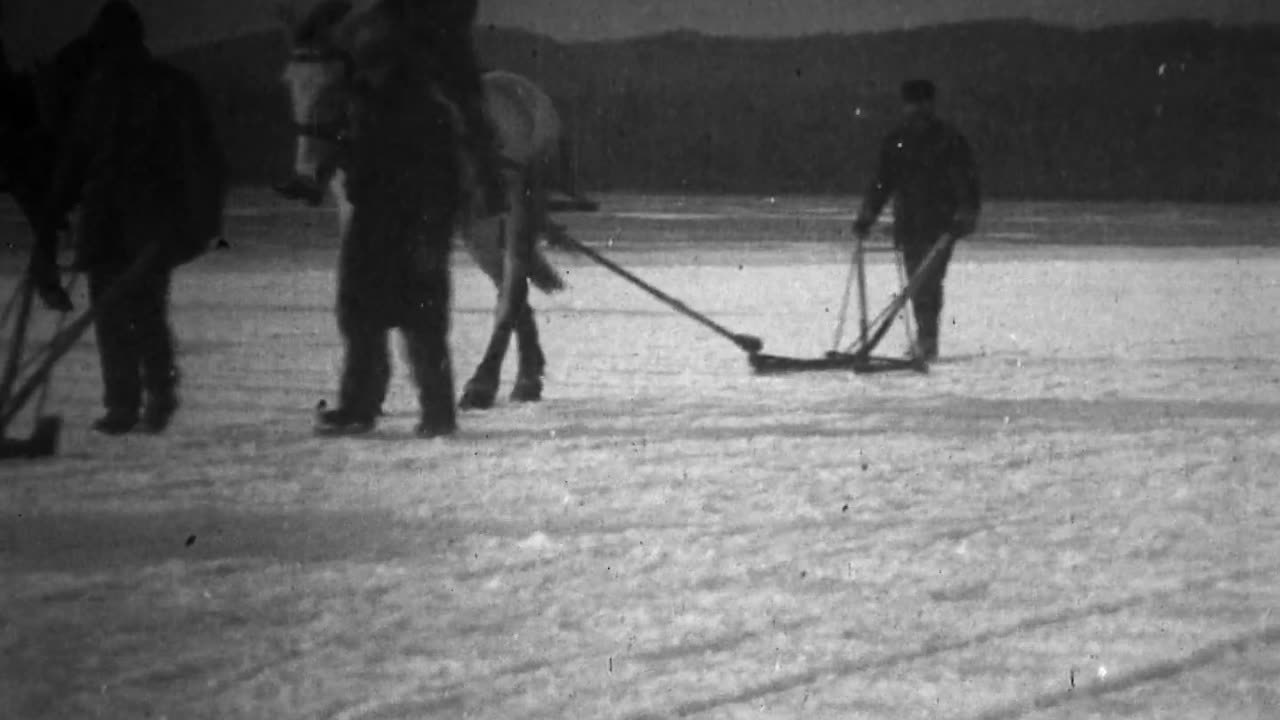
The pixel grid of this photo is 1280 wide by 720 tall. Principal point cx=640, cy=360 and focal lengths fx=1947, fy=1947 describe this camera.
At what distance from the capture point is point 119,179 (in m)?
7.61

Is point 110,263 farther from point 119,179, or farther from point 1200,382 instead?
point 1200,382

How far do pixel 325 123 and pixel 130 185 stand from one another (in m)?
0.80

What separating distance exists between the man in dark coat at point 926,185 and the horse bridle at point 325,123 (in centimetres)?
466

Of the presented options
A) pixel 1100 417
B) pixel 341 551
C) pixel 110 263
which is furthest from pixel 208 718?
pixel 1100 417

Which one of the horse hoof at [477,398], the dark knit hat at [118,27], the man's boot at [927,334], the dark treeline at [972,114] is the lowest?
the dark treeline at [972,114]

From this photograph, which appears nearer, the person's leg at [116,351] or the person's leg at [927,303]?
the person's leg at [116,351]

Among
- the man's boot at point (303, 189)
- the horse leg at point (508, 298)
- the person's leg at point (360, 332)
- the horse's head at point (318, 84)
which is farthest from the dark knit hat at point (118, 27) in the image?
the horse leg at point (508, 298)

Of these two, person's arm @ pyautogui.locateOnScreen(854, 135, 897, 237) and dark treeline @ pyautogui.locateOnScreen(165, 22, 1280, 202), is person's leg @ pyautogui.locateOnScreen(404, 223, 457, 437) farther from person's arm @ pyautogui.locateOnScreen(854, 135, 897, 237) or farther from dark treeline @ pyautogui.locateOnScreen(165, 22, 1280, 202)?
dark treeline @ pyautogui.locateOnScreen(165, 22, 1280, 202)

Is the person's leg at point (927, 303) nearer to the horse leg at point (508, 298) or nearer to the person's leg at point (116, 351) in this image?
the horse leg at point (508, 298)

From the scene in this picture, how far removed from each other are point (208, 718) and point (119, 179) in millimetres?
4088

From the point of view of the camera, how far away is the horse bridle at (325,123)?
24.9ft

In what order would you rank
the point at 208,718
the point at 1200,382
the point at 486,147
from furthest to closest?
the point at 1200,382 → the point at 486,147 → the point at 208,718

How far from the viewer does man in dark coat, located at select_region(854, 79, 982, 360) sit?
11.7 meters

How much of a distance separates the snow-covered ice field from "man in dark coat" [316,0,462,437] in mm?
488
